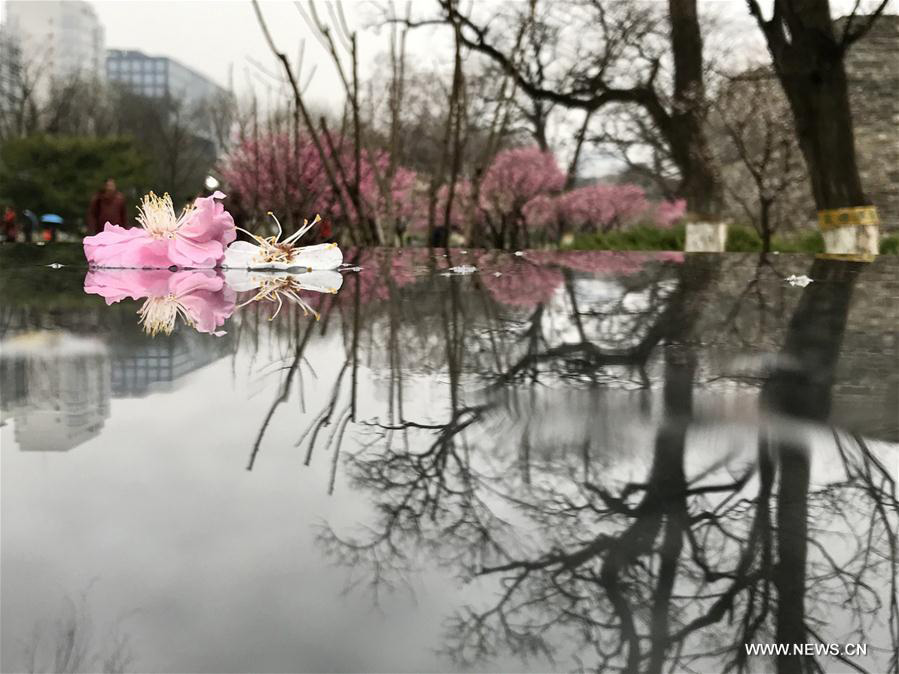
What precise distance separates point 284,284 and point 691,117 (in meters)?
7.51

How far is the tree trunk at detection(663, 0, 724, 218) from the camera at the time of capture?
7.90 metres

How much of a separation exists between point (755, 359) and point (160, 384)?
1.62ft

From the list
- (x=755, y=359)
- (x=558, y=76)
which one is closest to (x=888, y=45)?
(x=558, y=76)

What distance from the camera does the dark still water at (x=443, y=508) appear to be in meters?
0.26

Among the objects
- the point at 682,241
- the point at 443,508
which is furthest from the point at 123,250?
the point at 682,241

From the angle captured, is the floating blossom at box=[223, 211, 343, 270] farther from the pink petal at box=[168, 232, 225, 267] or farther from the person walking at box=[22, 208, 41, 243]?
the person walking at box=[22, 208, 41, 243]

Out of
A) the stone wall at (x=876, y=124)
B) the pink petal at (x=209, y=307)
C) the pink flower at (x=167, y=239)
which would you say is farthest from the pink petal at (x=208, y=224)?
the stone wall at (x=876, y=124)

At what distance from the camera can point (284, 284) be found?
5.12ft

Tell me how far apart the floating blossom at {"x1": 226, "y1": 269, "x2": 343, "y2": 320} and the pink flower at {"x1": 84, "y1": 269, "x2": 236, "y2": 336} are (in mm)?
37

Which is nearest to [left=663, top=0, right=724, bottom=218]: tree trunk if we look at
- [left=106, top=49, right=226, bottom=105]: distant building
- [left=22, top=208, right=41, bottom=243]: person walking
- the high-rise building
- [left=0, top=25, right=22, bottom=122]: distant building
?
[left=22, top=208, right=41, bottom=243]: person walking

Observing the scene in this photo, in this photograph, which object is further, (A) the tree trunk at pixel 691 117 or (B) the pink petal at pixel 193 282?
(A) the tree trunk at pixel 691 117

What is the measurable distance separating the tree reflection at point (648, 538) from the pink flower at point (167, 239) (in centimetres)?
112

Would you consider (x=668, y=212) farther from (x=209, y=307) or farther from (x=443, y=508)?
(x=443, y=508)

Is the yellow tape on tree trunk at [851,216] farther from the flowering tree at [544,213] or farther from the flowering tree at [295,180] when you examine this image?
the flowering tree at [544,213]
